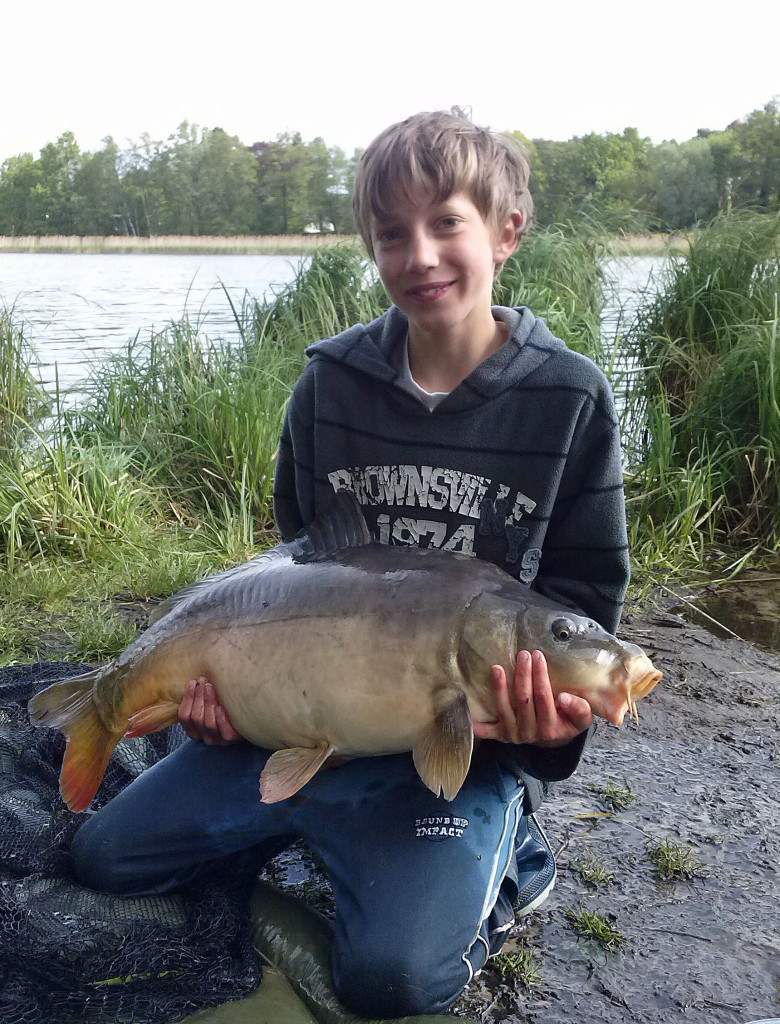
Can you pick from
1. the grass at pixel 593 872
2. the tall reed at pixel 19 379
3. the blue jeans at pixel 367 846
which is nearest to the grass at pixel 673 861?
the grass at pixel 593 872

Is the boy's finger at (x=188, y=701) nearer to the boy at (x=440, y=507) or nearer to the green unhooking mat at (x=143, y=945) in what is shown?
the boy at (x=440, y=507)

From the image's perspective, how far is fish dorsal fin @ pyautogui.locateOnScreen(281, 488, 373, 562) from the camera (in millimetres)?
1800

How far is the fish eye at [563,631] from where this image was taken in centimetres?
155

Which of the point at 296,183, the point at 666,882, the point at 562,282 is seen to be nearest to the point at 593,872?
the point at 666,882

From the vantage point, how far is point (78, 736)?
73.0 inches

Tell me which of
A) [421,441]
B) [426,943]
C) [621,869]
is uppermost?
[421,441]

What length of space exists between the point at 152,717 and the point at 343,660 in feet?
1.43

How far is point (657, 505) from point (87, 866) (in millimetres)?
3306

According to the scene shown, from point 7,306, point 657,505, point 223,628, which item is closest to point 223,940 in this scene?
point 223,628

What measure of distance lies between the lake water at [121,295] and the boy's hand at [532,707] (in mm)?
4099

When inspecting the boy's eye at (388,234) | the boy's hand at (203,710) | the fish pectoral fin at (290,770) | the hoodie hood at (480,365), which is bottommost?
the fish pectoral fin at (290,770)

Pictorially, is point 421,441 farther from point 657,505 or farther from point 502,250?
point 657,505

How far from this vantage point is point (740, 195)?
6625 mm

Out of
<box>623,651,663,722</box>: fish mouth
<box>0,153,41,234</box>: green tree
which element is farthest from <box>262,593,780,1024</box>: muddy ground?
<box>0,153,41,234</box>: green tree
